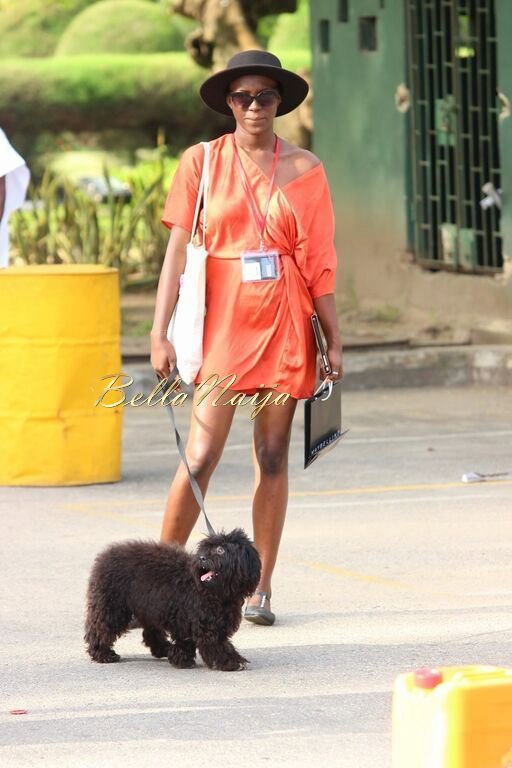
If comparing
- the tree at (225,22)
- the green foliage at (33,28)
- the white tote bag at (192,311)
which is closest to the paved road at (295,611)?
the white tote bag at (192,311)

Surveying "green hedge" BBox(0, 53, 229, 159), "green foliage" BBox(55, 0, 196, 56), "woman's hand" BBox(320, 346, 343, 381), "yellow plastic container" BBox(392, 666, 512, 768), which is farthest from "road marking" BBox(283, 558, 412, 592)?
"green foliage" BBox(55, 0, 196, 56)

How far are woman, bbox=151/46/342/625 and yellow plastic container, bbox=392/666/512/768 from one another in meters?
2.48

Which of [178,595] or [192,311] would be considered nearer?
[178,595]

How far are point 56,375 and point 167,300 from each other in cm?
337

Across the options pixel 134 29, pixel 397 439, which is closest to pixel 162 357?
pixel 397 439

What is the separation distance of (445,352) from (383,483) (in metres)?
4.24

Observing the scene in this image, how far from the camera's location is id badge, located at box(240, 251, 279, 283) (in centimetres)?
657

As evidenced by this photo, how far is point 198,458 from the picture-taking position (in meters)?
6.56

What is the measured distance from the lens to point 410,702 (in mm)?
4191

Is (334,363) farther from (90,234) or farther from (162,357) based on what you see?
(90,234)

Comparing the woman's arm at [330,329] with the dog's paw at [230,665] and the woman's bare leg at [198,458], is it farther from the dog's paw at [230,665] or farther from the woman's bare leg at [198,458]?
the dog's paw at [230,665]

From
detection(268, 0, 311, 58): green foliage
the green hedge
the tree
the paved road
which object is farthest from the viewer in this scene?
detection(268, 0, 311, 58): green foliage

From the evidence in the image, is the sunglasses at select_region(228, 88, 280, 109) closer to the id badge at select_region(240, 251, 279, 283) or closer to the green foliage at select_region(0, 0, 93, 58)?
the id badge at select_region(240, 251, 279, 283)

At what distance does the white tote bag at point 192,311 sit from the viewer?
6.56m
